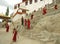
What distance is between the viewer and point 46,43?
15.6 meters

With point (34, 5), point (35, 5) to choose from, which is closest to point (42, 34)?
point (35, 5)

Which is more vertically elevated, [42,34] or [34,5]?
[34,5]

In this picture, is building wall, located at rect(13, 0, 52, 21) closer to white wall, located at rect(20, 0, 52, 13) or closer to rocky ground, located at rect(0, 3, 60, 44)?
white wall, located at rect(20, 0, 52, 13)

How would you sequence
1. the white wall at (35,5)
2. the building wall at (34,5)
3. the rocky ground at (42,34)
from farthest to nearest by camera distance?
the building wall at (34,5)
the white wall at (35,5)
the rocky ground at (42,34)

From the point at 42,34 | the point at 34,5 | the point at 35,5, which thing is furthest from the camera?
the point at 34,5

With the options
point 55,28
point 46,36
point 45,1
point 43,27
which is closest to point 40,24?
point 43,27

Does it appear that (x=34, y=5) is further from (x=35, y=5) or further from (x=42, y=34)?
(x=42, y=34)

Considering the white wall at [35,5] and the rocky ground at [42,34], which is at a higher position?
the white wall at [35,5]

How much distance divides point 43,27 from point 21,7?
65.3ft

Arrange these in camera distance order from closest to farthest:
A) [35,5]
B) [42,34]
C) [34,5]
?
[42,34]
[35,5]
[34,5]

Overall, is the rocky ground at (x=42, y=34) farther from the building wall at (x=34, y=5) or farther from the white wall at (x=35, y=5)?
the building wall at (x=34, y=5)

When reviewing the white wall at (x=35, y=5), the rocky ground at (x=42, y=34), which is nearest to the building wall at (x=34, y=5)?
the white wall at (x=35, y=5)

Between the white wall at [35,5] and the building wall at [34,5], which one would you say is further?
the building wall at [34,5]

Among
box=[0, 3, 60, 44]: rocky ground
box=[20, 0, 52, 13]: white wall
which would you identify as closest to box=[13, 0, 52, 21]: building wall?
box=[20, 0, 52, 13]: white wall
